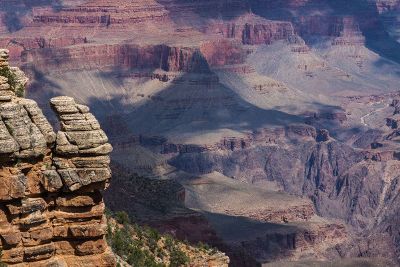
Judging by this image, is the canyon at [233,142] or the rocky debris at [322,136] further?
the rocky debris at [322,136]

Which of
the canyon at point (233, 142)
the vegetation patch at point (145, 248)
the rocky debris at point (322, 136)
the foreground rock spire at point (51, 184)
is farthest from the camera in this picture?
the rocky debris at point (322, 136)

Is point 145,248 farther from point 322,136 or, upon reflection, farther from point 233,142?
point 322,136

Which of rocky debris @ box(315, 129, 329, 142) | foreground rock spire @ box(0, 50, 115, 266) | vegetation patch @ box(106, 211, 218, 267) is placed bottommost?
rocky debris @ box(315, 129, 329, 142)

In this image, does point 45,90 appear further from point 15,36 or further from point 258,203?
point 258,203

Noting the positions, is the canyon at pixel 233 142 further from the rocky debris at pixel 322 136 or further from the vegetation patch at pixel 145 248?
the vegetation patch at pixel 145 248

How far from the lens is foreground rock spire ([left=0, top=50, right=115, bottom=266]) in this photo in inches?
748

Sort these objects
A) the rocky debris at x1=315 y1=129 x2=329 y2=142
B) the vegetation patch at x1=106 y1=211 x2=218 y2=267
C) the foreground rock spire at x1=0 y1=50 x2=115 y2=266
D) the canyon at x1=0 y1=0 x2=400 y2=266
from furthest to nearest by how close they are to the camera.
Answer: the rocky debris at x1=315 y1=129 x2=329 y2=142 < the canyon at x1=0 y1=0 x2=400 y2=266 < the vegetation patch at x1=106 y1=211 x2=218 y2=267 < the foreground rock spire at x1=0 y1=50 x2=115 y2=266

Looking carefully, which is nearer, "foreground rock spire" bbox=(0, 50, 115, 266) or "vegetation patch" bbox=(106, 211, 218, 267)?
"foreground rock spire" bbox=(0, 50, 115, 266)

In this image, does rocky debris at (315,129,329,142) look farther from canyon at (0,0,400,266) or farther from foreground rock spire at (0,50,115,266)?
foreground rock spire at (0,50,115,266)

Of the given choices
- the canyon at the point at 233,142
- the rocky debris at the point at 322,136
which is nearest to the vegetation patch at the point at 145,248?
the canyon at the point at 233,142

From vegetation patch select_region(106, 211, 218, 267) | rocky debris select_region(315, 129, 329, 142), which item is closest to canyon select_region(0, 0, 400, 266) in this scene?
rocky debris select_region(315, 129, 329, 142)

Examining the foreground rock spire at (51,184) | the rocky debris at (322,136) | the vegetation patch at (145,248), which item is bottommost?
the rocky debris at (322,136)

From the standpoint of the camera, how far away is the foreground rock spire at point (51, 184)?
19000mm

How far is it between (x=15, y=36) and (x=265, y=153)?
52143 mm
